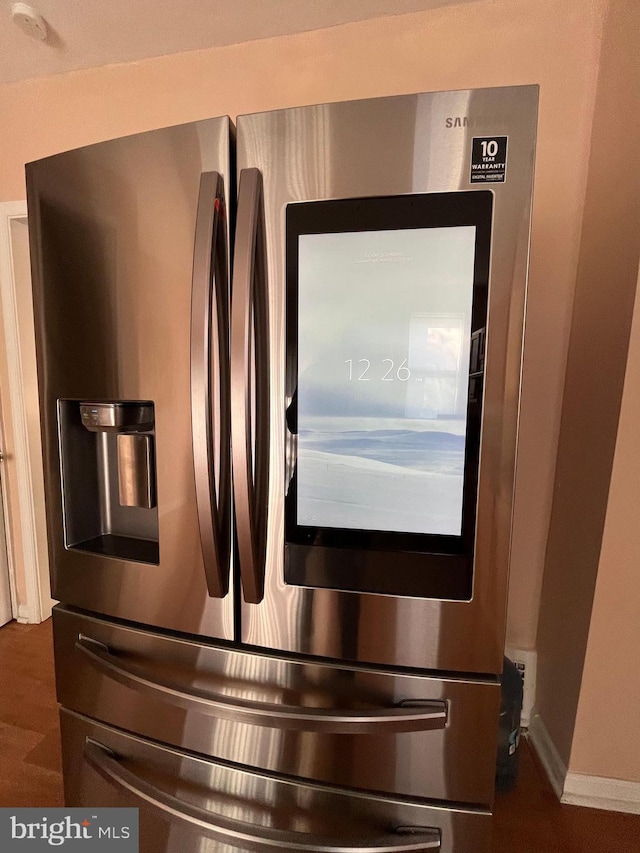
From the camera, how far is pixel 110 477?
3.46 ft

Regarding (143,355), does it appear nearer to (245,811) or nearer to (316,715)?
(316,715)

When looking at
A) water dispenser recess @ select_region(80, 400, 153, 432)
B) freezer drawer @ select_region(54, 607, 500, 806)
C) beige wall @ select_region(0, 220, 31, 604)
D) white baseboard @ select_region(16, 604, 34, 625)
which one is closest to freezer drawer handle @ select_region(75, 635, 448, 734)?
freezer drawer @ select_region(54, 607, 500, 806)

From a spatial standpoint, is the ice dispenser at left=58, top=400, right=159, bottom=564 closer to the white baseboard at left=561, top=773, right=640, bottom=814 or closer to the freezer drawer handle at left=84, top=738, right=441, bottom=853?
the freezer drawer handle at left=84, top=738, right=441, bottom=853

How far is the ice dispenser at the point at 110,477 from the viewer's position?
91cm

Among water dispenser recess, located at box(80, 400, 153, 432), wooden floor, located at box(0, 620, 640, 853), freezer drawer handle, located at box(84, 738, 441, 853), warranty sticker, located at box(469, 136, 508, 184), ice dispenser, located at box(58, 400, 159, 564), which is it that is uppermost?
warranty sticker, located at box(469, 136, 508, 184)

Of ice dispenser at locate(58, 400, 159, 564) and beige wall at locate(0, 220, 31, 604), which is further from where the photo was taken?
beige wall at locate(0, 220, 31, 604)

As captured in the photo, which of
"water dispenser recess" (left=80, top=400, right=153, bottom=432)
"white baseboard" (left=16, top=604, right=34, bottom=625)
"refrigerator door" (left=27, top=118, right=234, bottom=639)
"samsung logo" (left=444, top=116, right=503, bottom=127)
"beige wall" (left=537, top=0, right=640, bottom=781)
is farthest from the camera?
"white baseboard" (left=16, top=604, right=34, bottom=625)

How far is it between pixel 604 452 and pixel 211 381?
1.06 meters

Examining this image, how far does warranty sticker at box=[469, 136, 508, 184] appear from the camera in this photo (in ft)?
2.28

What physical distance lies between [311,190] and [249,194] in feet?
0.36

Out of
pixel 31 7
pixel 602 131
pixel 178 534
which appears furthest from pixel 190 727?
pixel 31 7

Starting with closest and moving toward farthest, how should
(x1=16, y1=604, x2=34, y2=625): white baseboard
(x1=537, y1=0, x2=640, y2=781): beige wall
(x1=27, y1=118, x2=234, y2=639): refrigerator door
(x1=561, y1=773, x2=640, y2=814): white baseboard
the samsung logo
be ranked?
the samsung logo → (x1=27, y1=118, x2=234, y2=639): refrigerator door → (x1=537, y1=0, x2=640, y2=781): beige wall → (x1=561, y1=773, x2=640, y2=814): white baseboard → (x1=16, y1=604, x2=34, y2=625): white baseboard

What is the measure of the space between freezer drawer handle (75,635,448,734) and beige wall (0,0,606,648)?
2.87 ft

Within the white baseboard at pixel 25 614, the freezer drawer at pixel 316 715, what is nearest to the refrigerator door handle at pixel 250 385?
the freezer drawer at pixel 316 715
